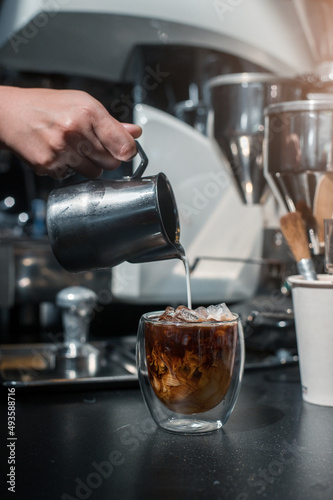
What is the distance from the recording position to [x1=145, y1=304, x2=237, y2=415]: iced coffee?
630 mm

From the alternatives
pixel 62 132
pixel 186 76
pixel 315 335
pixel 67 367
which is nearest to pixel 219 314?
pixel 315 335

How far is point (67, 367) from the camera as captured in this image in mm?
1018

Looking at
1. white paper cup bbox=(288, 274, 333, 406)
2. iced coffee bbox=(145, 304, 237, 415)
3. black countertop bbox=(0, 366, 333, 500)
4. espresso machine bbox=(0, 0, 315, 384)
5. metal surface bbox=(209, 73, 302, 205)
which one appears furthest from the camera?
espresso machine bbox=(0, 0, 315, 384)

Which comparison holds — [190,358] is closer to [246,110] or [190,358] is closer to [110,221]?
[110,221]

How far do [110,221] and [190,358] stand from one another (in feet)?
0.64

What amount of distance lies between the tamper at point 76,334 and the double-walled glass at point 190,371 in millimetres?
354

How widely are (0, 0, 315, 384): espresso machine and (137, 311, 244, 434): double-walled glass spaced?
49 centimetres

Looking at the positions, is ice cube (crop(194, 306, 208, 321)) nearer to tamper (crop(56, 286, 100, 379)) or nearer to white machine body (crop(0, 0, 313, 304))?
tamper (crop(56, 286, 100, 379))

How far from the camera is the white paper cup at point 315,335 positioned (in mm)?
732

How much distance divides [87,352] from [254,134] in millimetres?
493

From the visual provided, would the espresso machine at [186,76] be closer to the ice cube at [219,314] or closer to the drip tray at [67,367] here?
the drip tray at [67,367]

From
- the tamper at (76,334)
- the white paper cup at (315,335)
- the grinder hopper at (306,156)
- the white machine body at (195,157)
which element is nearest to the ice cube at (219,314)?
the white paper cup at (315,335)

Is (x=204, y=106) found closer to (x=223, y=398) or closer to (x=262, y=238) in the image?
(x=262, y=238)

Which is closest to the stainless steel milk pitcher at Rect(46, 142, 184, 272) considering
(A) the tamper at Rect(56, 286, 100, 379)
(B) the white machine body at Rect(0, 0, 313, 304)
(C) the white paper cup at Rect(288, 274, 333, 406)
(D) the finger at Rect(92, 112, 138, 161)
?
(D) the finger at Rect(92, 112, 138, 161)
